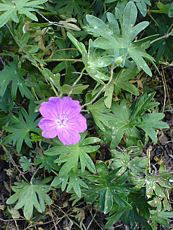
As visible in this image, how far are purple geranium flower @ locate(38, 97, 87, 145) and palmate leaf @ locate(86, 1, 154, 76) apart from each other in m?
0.19

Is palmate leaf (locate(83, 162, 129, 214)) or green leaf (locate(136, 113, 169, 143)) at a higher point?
green leaf (locate(136, 113, 169, 143))

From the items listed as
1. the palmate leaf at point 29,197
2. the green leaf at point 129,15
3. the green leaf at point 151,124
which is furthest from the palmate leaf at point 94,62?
the palmate leaf at point 29,197

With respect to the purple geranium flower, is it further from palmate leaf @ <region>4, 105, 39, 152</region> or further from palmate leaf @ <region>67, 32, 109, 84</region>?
palmate leaf @ <region>4, 105, 39, 152</region>

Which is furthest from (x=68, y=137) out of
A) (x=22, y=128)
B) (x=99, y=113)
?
(x=22, y=128)

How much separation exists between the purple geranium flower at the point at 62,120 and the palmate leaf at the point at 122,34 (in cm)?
19

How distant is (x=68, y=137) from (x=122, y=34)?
0.33m

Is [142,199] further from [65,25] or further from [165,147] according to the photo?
[65,25]

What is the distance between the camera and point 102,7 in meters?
2.04

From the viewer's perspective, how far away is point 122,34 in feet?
5.87

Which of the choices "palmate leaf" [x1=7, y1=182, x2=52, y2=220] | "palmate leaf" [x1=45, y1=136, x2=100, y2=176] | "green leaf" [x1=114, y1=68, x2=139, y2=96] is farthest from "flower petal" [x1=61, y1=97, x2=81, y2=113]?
"palmate leaf" [x1=7, y1=182, x2=52, y2=220]

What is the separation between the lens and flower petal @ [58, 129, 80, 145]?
174 cm

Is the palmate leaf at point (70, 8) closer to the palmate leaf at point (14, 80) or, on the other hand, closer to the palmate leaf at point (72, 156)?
the palmate leaf at point (14, 80)

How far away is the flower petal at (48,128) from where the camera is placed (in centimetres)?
171

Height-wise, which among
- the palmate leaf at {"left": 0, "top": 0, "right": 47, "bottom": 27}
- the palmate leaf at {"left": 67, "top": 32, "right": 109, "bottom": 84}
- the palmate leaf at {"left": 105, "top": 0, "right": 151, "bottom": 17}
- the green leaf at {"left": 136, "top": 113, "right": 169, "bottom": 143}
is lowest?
the green leaf at {"left": 136, "top": 113, "right": 169, "bottom": 143}
